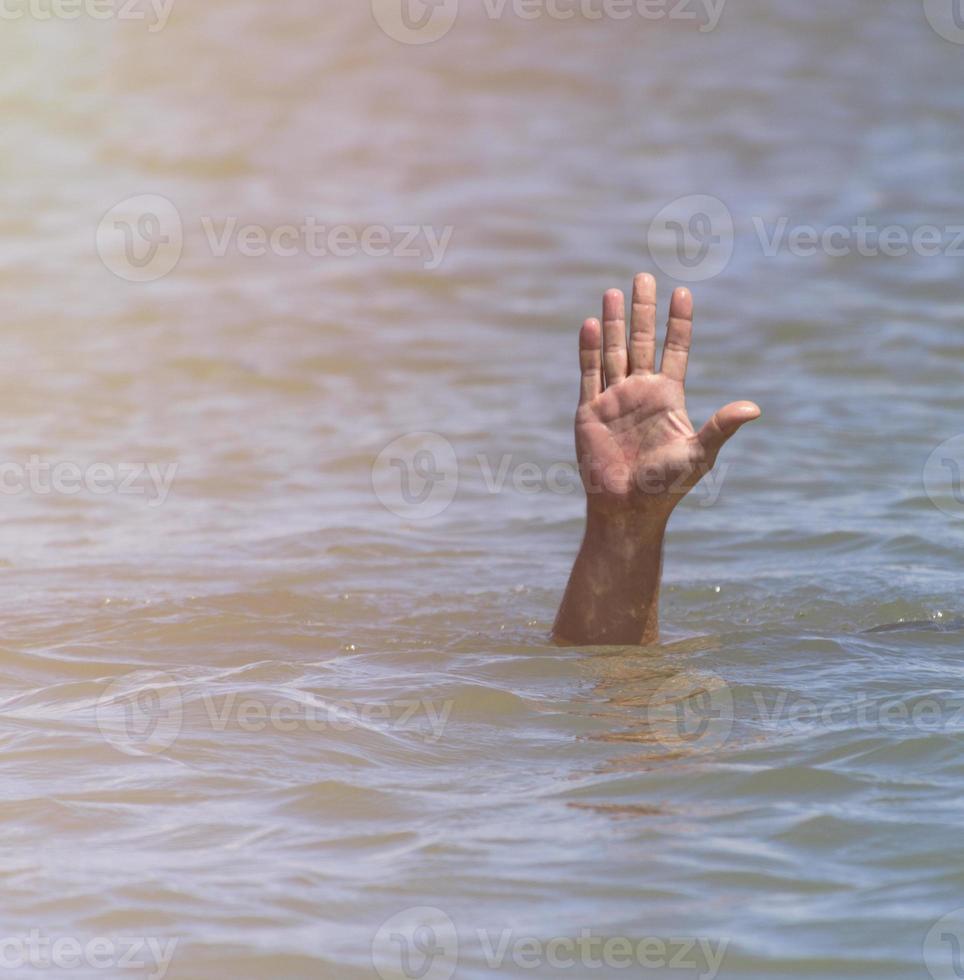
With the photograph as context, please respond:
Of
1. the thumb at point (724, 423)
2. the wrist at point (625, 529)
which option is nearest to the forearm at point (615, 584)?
the wrist at point (625, 529)

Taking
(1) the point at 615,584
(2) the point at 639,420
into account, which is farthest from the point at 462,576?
(2) the point at 639,420

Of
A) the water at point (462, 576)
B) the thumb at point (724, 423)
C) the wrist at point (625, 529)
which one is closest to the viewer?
the water at point (462, 576)

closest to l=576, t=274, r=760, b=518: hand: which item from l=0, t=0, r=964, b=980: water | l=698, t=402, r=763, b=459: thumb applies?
l=698, t=402, r=763, b=459: thumb

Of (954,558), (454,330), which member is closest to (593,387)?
(954,558)

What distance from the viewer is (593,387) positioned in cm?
456

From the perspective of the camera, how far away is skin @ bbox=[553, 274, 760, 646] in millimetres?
4340

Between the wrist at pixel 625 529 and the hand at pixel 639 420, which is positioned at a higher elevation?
the hand at pixel 639 420

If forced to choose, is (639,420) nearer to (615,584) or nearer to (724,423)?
(724,423)

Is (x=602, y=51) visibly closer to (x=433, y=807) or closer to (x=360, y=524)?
(x=360, y=524)

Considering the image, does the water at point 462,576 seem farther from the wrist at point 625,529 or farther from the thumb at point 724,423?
the thumb at point 724,423

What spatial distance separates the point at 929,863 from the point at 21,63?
18779 mm

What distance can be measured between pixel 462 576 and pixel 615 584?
168 cm

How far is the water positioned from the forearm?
13cm

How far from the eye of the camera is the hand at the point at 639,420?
4.31 m
